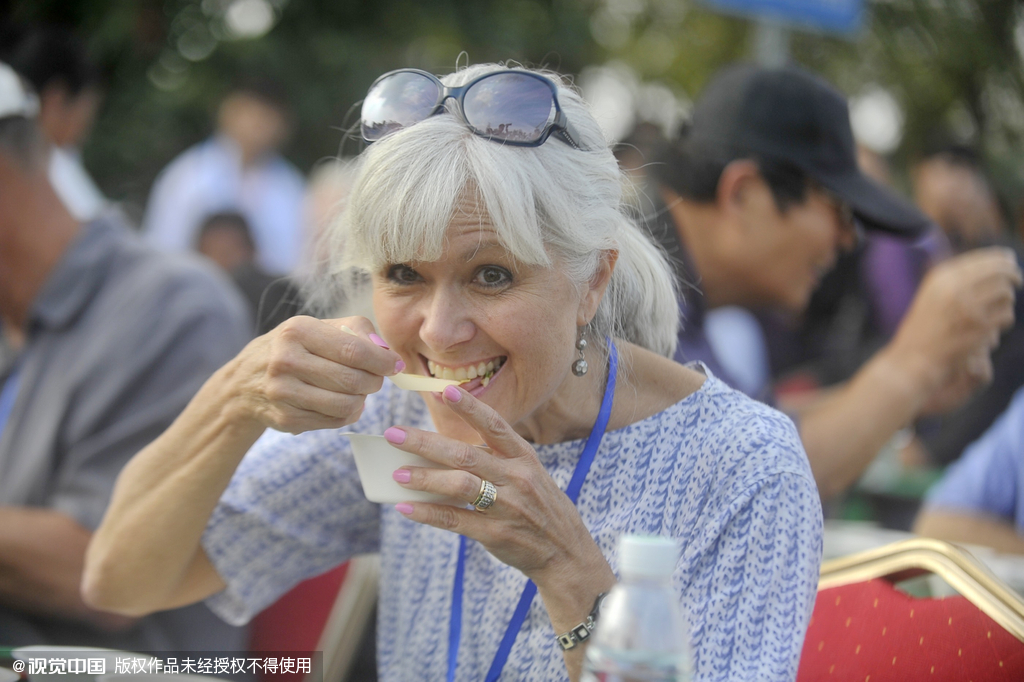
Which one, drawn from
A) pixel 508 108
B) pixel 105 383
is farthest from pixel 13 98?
pixel 508 108

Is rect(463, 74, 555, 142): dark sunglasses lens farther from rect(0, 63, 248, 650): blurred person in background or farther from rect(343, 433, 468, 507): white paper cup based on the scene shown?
rect(0, 63, 248, 650): blurred person in background

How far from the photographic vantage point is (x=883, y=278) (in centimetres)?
525

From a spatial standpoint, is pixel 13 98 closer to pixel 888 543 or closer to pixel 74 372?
pixel 74 372

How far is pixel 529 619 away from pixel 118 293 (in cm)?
175

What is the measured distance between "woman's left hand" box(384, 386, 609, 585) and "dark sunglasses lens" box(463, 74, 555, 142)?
485 millimetres

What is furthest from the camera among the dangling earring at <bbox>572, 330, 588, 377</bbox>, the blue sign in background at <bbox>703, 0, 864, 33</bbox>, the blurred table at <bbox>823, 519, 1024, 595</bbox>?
the blue sign in background at <bbox>703, 0, 864, 33</bbox>

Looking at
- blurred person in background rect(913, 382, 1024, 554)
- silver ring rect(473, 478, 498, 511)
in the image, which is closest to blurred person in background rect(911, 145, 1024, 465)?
blurred person in background rect(913, 382, 1024, 554)

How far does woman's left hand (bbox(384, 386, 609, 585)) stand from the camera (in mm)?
1466

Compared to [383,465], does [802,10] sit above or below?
below

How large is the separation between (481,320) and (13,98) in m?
2.18

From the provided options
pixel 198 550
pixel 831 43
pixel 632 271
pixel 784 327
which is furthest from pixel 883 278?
pixel 831 43

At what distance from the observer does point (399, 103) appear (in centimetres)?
175

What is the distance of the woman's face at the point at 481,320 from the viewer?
166 centimetres

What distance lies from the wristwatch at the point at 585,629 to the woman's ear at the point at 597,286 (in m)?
0.51
